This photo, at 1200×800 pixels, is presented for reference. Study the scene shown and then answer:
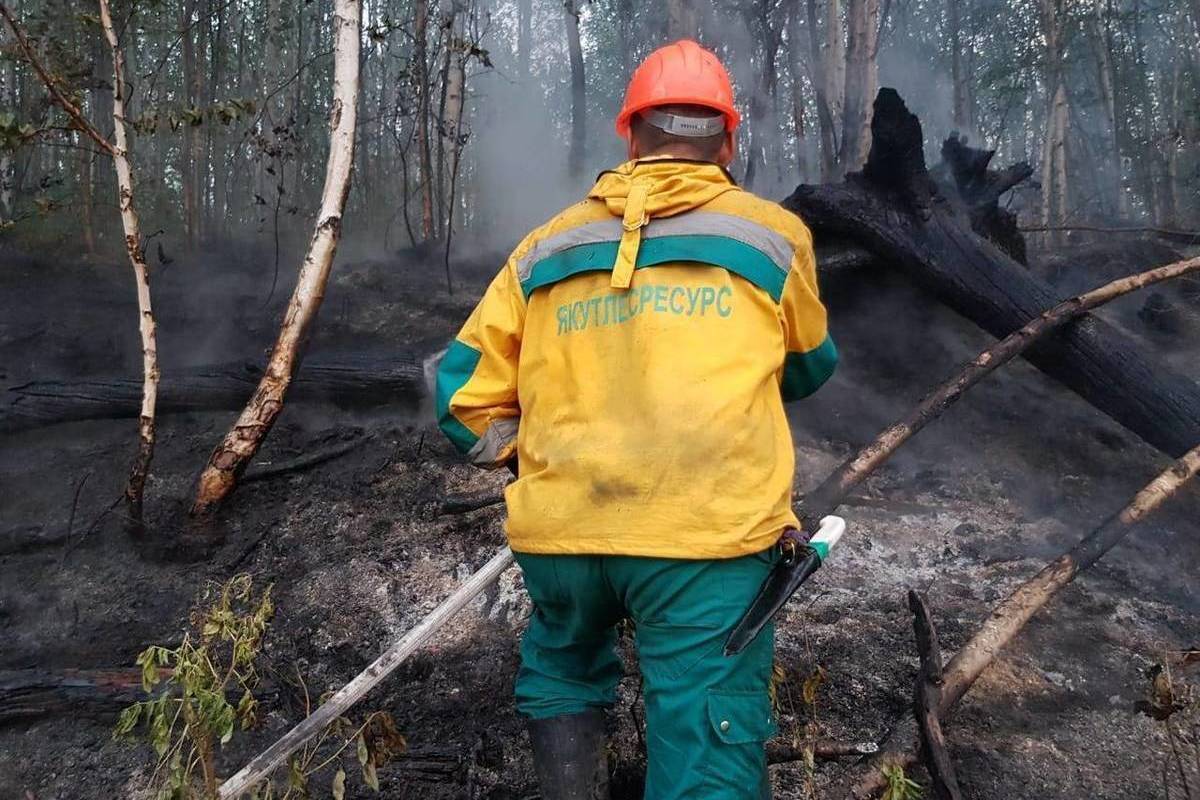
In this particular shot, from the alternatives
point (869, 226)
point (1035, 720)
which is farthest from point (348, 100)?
point (1035, 720)

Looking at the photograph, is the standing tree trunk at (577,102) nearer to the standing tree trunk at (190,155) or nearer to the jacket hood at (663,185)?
the standing tree trunk at (190,155)

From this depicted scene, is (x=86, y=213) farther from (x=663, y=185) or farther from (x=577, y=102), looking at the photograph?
(x=663, y=185)

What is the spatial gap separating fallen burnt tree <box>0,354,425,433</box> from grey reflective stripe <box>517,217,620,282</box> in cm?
360

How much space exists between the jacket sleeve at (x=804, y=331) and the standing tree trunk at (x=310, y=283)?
331 centimetres

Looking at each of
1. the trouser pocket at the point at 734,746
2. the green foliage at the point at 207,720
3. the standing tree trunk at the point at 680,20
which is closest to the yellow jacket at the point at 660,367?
the trouser pocket at the point at 734,746

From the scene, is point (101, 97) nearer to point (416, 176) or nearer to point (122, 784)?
point (416, 176)

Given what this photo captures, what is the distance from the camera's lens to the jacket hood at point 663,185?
1.98 metres

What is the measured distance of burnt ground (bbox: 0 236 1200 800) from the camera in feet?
8.98

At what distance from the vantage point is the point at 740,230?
1.95 metres

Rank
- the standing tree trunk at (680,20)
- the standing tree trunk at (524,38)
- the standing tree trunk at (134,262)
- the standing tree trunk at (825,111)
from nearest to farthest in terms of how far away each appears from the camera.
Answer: the standing tree trunk at (134,262) → the standing tree trunk at (680,20) → the standing tree trunk at (825,111) → the standing tree trunk at (524,38)

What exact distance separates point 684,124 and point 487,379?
2.89 ft

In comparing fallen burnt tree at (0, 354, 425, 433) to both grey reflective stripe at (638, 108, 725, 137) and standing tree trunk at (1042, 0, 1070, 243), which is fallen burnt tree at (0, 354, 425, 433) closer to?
grey reflective stripe at (638, 108, 725, 137)

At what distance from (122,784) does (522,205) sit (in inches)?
508

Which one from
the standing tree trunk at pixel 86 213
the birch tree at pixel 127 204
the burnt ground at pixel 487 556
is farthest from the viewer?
the standing tree trunk at pixel 86 213
